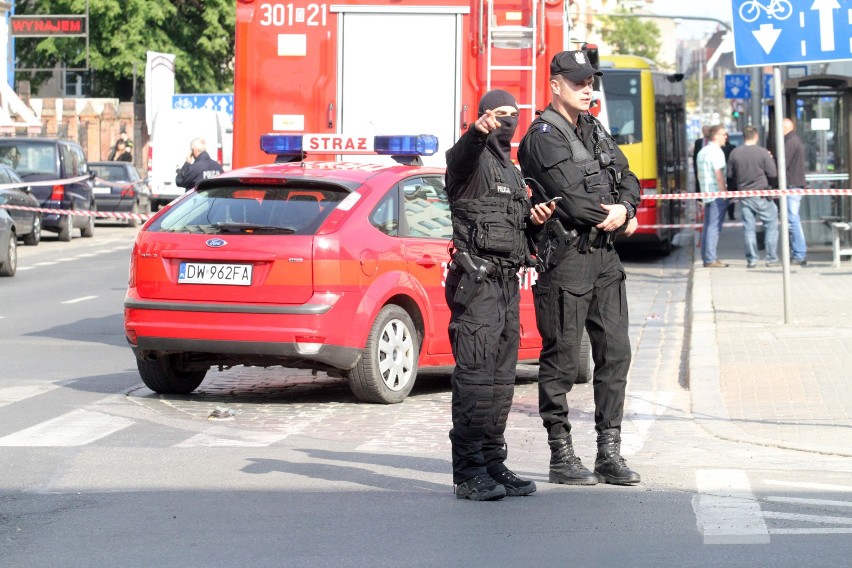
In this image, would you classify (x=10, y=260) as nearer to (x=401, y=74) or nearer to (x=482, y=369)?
(x=401, y=74)

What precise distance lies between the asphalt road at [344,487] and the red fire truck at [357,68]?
2.68 m

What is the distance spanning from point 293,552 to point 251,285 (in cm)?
403

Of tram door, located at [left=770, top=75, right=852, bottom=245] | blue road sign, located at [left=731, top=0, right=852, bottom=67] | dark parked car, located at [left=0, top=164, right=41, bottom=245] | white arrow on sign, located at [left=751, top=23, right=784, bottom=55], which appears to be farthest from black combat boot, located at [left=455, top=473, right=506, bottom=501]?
dark parked car, located at [left=0, top=164, right=41, bottom=245]

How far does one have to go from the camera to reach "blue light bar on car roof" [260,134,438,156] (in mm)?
10625

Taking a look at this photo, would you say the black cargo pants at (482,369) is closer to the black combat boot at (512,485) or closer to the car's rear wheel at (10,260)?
the black combat boot at (512,485)

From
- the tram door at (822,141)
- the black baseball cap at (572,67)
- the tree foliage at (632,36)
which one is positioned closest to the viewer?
the black baseball cap at (572,67)

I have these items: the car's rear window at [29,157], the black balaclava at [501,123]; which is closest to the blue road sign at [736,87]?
the car's rear window at [29,157]

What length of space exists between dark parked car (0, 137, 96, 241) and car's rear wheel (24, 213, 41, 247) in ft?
2.28

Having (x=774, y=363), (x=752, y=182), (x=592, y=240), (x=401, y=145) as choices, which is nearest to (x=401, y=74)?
(x=401, y=145)

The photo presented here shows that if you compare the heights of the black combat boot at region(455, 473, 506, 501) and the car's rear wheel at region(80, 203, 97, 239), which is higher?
the car's rear wheel at region(80, 203, 97, 239)

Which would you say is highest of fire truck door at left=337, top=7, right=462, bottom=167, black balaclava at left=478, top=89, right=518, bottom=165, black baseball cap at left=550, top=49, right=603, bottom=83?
fire truck door at left=337, top=7, right=462, bottom=167

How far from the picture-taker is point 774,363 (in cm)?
1120

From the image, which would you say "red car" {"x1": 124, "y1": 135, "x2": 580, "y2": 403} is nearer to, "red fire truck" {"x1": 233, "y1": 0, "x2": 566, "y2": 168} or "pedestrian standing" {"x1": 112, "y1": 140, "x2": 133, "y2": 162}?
"red fire truck" {"x1": 233, "y1": 0, "x2": 566, "y2": 168}

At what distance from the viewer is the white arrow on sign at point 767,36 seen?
13.2 meters
